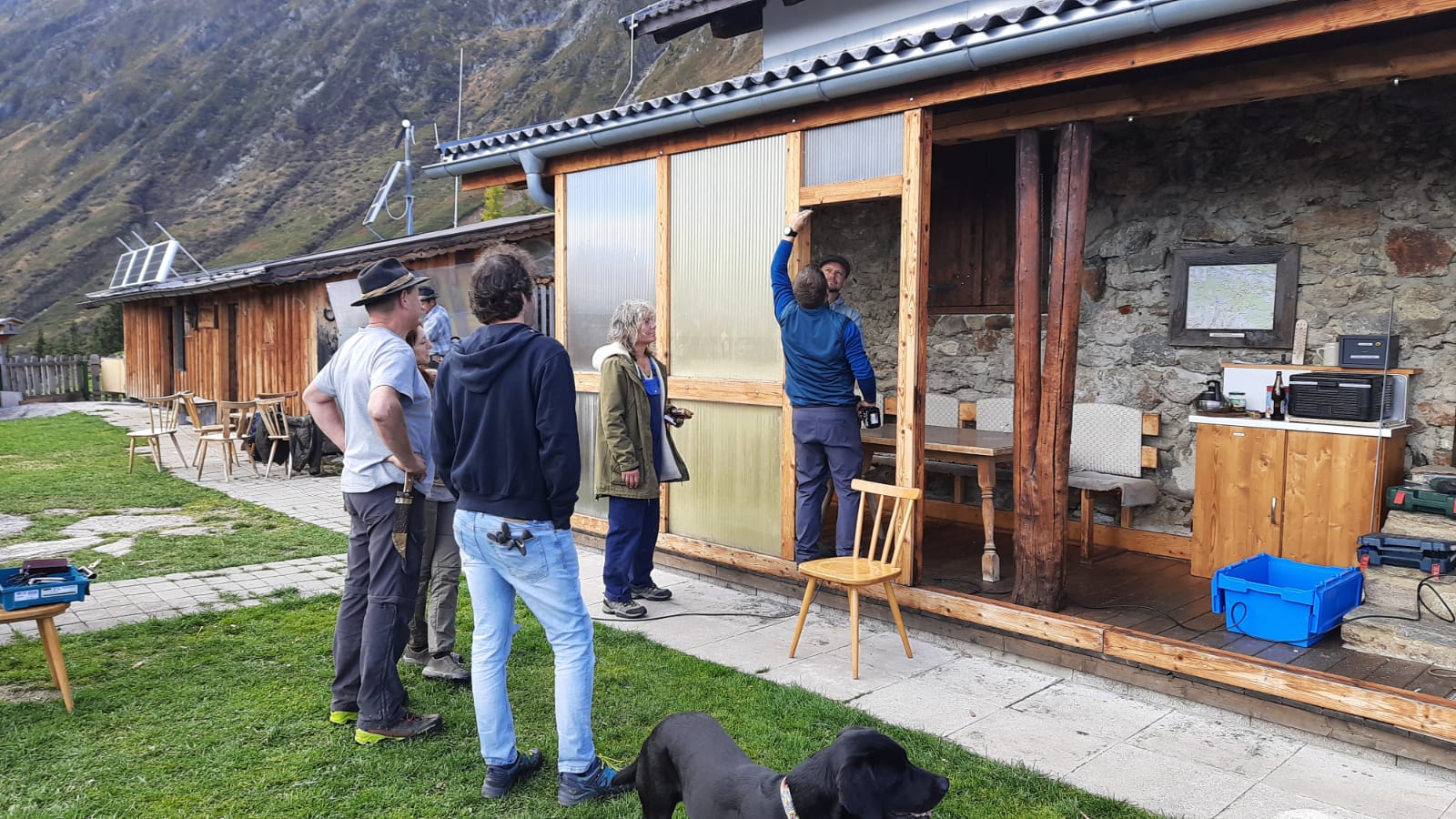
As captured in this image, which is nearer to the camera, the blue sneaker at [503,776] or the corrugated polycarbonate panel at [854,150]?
the blue sneaker at [503,776]

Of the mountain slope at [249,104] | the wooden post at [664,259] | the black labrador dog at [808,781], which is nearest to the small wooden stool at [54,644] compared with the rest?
the black labrador dog at [808,781]

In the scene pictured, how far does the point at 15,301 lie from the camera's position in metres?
53.2

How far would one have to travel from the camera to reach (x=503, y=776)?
3.23 meters

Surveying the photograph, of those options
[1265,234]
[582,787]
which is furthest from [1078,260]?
[582,787]

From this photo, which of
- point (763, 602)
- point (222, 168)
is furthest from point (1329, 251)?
point (222, 168)

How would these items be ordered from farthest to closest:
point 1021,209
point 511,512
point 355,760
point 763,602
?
point 763,602, point 1021,209, point 355,760, point 511,512

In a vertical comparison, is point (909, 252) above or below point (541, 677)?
above

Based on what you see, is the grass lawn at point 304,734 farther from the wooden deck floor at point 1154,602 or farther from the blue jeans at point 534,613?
the wooden deck floor at point 1154,602

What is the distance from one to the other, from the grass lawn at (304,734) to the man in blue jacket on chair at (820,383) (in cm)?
124

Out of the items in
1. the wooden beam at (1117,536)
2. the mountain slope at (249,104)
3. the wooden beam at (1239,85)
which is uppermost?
the mountain slope at (249,104)

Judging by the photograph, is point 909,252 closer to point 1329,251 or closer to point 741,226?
point 741,226

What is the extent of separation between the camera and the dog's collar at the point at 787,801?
6.52ft

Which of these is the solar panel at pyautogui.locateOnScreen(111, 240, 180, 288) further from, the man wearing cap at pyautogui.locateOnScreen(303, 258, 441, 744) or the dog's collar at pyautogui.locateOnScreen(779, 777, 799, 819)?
the dog's collar at pyautogui.locateOnScreen(779, 777, 799, 819)

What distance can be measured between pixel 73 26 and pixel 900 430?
381 ft
